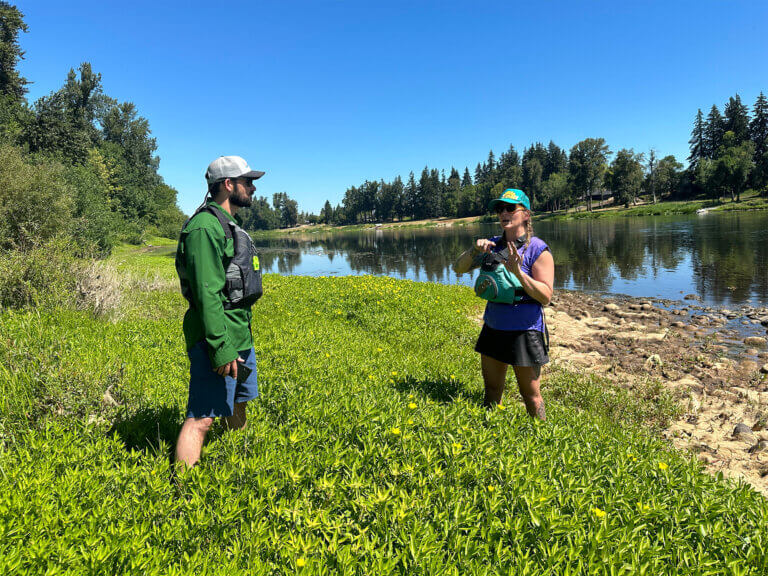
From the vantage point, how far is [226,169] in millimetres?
3252

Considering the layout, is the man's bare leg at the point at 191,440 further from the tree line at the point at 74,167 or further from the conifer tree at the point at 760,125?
the conifer tree at the point at 760,125

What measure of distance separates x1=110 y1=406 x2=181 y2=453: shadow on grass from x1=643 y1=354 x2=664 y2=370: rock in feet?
29.7

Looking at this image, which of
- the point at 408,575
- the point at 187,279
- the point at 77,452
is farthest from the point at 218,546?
the point at 187,279

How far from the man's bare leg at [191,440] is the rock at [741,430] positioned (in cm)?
684

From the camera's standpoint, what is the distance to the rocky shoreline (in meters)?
5.30

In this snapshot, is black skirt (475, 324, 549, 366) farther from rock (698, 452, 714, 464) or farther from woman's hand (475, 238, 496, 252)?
rock (698, 452, 714, 464)

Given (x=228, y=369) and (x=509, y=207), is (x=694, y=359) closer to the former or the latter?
(x=509, y=207)

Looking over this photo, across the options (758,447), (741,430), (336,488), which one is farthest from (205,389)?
(741,430)

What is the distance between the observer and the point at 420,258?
126ft

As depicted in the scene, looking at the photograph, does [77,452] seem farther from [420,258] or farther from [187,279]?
[420,258]

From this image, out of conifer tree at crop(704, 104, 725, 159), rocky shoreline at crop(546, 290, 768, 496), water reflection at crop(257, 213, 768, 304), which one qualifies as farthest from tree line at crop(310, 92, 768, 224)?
rocky shoreline at crop(546, 290, 768, 496)

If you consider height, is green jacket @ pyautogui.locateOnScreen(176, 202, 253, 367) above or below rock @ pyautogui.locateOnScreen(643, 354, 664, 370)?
above

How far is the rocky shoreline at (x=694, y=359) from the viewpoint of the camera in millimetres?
5301

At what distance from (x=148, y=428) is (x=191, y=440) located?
1.26m
